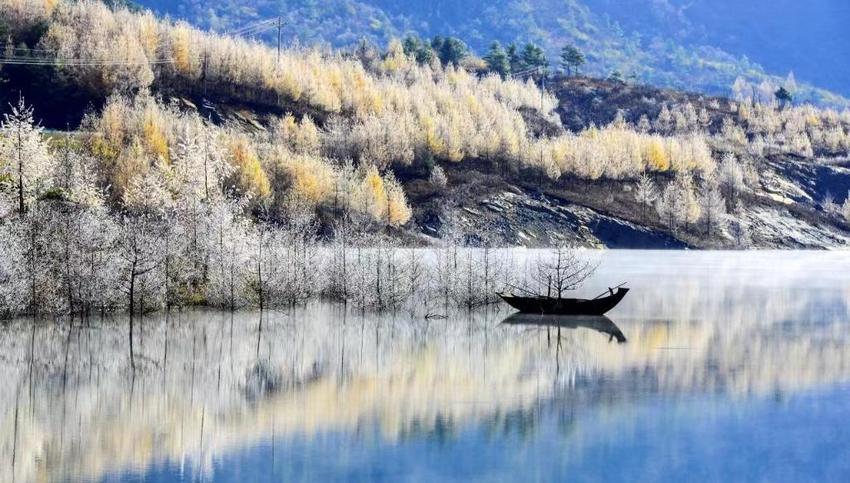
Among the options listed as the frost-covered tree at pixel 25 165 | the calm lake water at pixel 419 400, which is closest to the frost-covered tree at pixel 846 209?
the calm lake water at pixel 419 400

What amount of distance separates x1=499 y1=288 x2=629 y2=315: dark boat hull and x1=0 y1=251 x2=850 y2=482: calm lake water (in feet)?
6.71

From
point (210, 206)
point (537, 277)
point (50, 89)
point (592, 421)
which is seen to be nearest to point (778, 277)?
point (537, 277)

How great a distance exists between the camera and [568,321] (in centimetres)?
5512

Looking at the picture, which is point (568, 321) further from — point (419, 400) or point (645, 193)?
point (645, 193)

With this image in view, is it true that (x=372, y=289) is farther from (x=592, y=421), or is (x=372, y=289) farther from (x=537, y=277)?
(x=592, y=421)

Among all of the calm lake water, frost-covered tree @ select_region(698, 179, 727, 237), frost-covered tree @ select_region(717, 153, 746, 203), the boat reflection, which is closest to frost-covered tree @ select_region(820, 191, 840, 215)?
frost-covered tree @ select_region(717, 153, 746, 203)

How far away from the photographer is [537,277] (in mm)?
62156

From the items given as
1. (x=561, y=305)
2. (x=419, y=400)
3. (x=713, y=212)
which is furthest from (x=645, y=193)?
(x=419, y=400)

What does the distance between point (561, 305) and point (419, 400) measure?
2437 cm

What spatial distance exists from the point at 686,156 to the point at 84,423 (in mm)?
161660

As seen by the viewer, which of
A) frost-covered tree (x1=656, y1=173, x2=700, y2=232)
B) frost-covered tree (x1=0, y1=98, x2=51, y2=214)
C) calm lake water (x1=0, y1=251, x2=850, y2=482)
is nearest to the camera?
calm lake water (x1=0, y1=251, x2=850, y2=482)

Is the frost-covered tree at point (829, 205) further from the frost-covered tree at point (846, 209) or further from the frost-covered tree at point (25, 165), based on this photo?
the frost-covered tree at point (25, 165)

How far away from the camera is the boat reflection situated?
170ft

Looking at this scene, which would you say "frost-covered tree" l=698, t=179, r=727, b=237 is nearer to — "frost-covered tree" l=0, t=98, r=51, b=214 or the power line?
the power line
